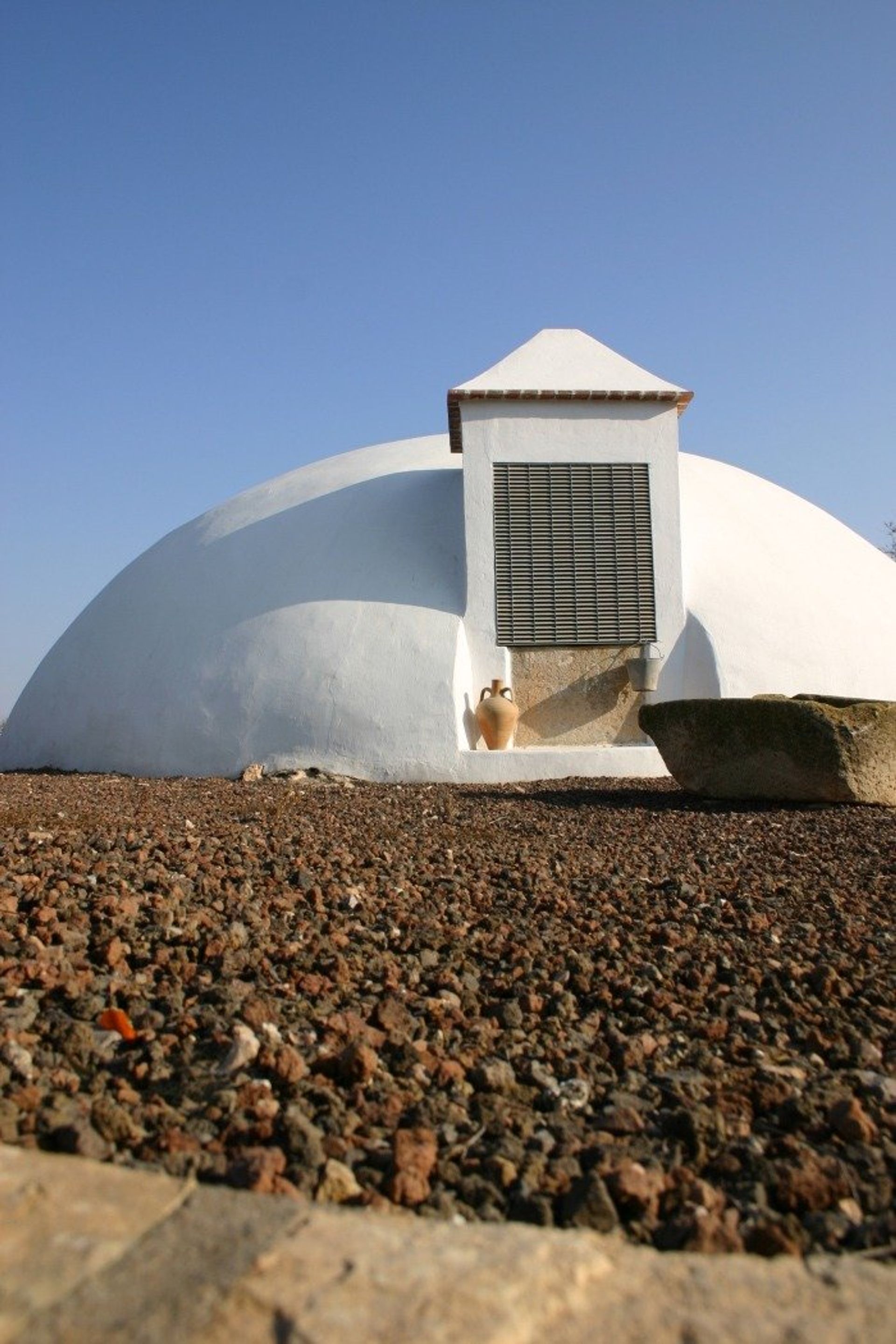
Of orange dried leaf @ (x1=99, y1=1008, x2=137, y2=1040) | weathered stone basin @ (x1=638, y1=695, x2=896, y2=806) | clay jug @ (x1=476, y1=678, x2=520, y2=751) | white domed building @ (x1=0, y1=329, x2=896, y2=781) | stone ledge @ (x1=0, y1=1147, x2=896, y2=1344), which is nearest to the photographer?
stone ledge @ (x1=0, y1=1147, x2=896, y2=1344)

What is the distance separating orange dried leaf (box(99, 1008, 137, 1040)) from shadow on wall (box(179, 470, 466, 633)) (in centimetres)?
811

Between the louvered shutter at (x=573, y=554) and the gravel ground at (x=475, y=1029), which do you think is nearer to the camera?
the gravel ground at (x=475, y=1029)

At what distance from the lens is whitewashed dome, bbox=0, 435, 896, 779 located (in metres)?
10.1

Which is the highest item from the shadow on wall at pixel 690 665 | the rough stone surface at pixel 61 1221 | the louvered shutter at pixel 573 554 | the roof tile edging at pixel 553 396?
the roof tile edging at pixel 553 396

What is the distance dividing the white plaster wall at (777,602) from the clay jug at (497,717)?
1.98 metres

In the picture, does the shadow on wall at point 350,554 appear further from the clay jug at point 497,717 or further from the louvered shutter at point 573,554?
the clay jug at point 497,717

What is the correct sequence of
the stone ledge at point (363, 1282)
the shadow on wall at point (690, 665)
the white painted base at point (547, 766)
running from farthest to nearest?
the shadow on wall at point (690, 665), the white painted base at point (547, 766), the stone ledge at point (363, 1282)

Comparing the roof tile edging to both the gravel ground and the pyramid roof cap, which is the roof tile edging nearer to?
the pyramid roof cap

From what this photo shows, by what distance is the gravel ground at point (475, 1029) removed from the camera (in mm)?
1781

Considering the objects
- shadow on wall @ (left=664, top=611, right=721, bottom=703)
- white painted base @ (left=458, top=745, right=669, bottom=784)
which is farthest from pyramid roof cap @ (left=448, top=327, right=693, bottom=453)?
white painted base @ (left=458, top=745, right=669, bottom=784)

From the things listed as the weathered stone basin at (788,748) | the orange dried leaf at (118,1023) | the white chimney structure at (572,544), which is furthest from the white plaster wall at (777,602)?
the orange dried leaf at (118,1023)

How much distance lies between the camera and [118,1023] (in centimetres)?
247

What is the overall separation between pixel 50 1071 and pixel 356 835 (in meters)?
3.64

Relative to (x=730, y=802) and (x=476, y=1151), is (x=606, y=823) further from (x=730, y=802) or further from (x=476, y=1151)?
(x=476, y=1151)
